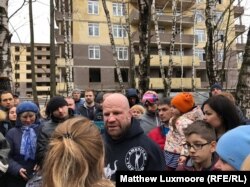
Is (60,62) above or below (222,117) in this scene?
above

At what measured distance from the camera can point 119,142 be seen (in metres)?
3.51

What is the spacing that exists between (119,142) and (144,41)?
816cm

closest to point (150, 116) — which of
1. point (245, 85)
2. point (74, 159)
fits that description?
point (245, 85)

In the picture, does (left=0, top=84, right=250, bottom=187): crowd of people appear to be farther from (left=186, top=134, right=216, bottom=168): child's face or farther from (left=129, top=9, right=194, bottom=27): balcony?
(left=129, top=9, right=194, bottom=27): balcony

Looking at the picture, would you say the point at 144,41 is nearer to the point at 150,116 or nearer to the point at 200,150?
the point at 150,116

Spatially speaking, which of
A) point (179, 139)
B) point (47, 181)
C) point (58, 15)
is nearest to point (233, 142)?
point (47, 181)

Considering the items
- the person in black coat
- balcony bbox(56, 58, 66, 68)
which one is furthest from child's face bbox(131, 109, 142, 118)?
balcony bbox(56, 58, 66, 68)

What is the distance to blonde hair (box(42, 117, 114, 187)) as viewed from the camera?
2018 mm

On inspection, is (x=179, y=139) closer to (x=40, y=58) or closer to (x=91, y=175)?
(x=91, y=175)

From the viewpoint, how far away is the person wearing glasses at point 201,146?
136 inches

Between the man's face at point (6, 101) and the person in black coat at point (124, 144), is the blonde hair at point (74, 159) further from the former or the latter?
the man's face at point (6, 101)

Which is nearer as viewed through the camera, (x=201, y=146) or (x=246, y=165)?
(x=246, y=165)

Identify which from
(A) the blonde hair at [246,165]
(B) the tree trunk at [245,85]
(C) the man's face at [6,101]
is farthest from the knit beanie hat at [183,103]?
(B) the tree trunk at [245,85]

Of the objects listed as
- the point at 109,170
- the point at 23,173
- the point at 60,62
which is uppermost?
the point at 60,62
